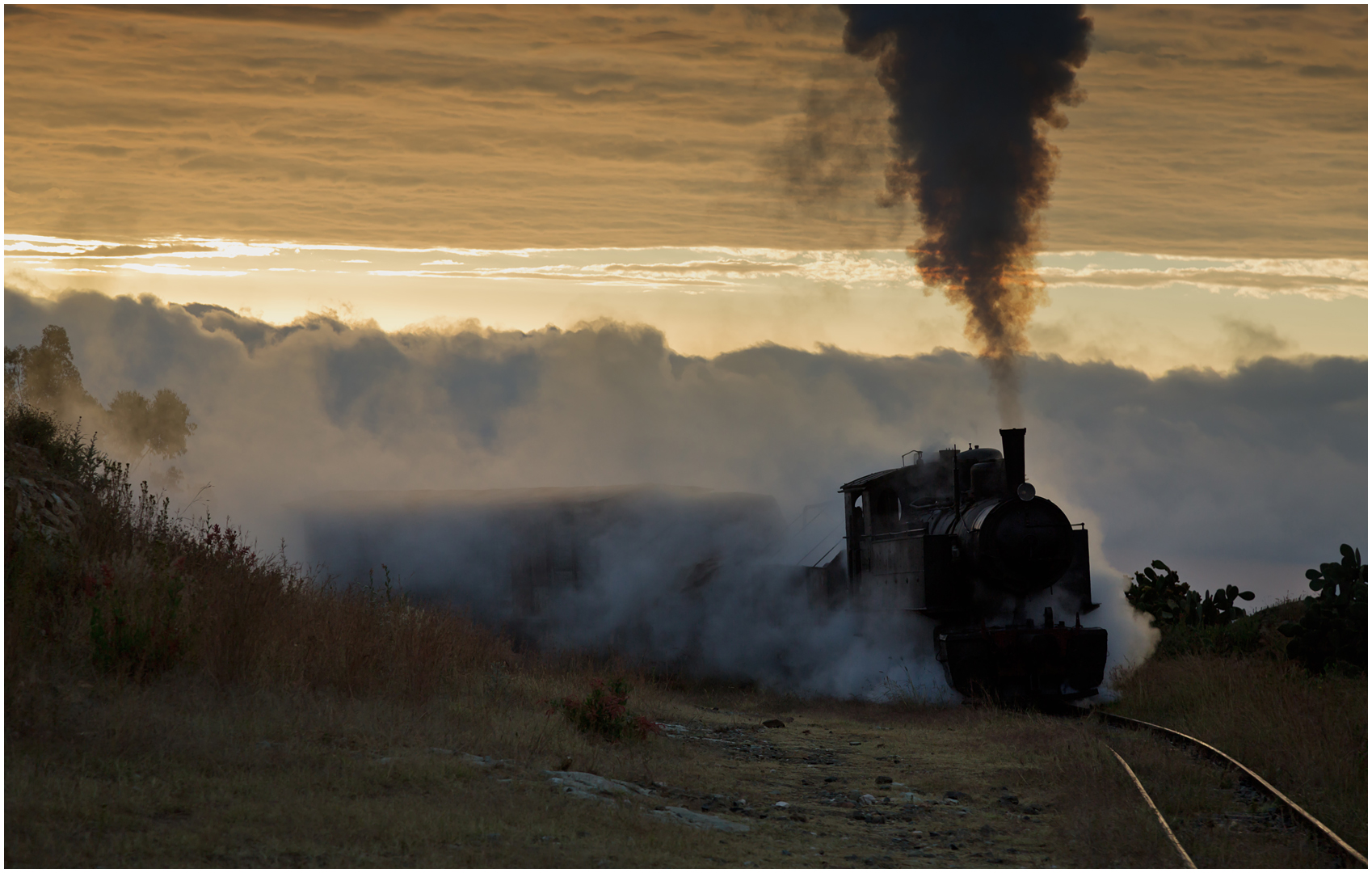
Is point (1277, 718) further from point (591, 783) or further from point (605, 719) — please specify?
point (591, 783)

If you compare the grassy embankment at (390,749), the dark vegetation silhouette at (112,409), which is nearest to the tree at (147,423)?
the dark vegetation silhouette at (112,409)

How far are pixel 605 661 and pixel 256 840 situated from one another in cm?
1522

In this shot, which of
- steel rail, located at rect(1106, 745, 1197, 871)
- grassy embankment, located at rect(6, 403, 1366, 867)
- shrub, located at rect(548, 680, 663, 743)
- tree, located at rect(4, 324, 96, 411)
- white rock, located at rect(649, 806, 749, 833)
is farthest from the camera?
tree, located at rect(4, 324, 96, 411)

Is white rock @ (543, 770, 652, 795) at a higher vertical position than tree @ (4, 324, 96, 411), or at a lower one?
lower

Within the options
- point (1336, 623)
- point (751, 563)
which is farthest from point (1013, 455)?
point (751, 563)

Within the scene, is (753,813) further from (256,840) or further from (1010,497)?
(1010,497)

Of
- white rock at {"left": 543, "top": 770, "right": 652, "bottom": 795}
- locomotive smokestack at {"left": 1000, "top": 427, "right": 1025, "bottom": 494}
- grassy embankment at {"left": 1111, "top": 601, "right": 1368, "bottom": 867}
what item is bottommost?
grassy embankment at {"left": 1111, "top": 601, "right": 1368, "bottom": 867}

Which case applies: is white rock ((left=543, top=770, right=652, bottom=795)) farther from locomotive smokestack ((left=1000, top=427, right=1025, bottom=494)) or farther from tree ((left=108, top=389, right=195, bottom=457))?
tree ((left=108, top=389, right=195, bottom=457))

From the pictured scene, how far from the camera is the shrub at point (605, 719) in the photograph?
10930 millimetres

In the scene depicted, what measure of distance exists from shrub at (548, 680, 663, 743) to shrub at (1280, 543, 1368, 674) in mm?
9991

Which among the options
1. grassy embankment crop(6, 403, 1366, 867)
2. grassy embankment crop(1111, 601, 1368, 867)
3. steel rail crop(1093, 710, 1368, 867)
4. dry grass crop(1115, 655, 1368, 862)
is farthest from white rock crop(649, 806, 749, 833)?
steel rail crop(1093, 710, 1368, 867)

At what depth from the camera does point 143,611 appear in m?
8.98

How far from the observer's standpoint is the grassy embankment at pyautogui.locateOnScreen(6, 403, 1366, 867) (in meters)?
6.53

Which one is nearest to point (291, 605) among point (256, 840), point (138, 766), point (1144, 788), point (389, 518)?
point (138, 766)
